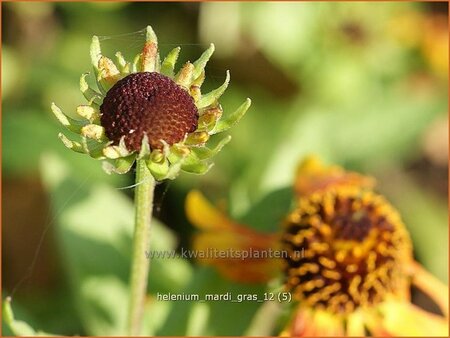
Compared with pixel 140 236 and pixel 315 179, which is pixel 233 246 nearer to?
pixel 315 179

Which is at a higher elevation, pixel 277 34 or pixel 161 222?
pixel 277 34

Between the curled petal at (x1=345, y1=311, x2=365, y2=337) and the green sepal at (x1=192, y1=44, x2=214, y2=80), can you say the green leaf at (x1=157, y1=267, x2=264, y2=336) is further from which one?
the green sepal at (x1=192, y1=44, x2=214, y2=80)

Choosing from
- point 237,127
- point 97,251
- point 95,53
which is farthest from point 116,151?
point 237,127

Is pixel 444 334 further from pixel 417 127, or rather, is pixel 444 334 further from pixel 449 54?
pixel 449 54

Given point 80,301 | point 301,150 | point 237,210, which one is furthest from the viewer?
point 301,150

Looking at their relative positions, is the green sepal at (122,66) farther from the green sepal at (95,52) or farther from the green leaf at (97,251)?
the green leaf at (97,251)

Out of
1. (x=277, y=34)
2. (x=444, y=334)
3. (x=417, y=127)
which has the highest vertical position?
(x=277, y=34)

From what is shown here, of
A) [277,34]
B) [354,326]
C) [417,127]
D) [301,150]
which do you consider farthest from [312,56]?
[354,326]
